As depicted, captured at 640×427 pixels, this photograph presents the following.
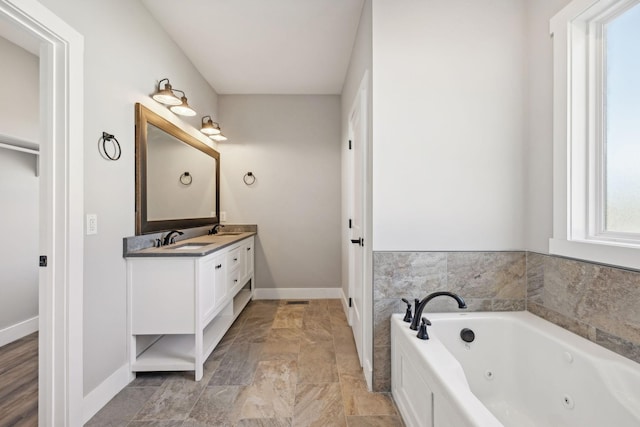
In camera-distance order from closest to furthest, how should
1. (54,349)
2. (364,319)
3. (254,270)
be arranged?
(54,349), (364,319), (254,270)

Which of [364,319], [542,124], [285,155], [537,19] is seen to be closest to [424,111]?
[542,124]

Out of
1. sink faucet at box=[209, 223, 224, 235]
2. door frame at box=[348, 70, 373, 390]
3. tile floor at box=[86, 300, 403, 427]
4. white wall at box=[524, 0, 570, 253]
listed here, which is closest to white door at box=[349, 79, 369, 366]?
door frame at box=[348, 70, 373, 390]

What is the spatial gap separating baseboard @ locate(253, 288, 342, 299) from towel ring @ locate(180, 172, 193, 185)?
5.42 ft

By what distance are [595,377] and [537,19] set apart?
6.20 feet

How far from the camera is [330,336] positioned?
8.49 feet

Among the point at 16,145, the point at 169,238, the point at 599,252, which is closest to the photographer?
the point at 599,252

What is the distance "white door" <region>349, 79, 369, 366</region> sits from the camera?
2.00 m

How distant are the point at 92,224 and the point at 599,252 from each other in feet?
8.46

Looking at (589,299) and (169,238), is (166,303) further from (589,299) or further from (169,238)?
(589,299)

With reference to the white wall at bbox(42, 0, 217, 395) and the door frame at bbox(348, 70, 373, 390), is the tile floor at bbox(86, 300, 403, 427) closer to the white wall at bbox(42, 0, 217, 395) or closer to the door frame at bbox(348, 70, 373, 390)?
the door frame at bbox(348, 70, 373, 390)

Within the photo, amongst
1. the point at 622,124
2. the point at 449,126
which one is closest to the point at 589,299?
the point at 622,124

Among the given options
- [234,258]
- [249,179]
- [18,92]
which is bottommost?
[234,258]

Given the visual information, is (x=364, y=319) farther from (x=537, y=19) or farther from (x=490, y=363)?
(x=537, y=19)

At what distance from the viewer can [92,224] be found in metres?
1.58
